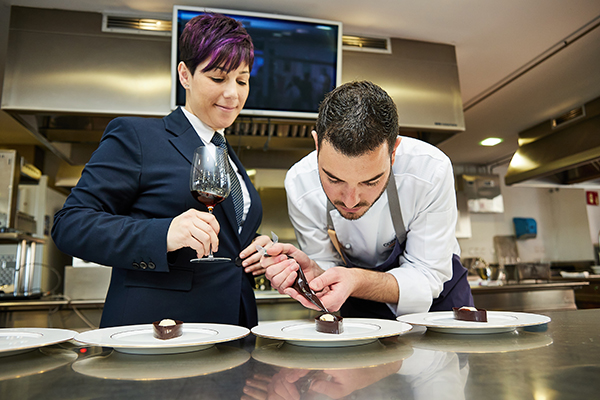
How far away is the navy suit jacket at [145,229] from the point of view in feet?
3.12

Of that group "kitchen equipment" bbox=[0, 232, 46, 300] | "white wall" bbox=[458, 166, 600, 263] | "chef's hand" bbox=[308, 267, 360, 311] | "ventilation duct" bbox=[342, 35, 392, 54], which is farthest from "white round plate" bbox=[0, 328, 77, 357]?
"white wall" bbox=[458, 166, 600, 263]

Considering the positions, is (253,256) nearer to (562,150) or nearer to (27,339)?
(27,339)

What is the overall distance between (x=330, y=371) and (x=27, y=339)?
0.54 m

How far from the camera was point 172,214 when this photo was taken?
1114 millimetres

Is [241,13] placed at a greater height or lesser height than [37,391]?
greater

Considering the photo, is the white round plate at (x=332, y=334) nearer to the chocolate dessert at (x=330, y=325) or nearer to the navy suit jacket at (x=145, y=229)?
the chocolate dessert at (x=330, y=325)

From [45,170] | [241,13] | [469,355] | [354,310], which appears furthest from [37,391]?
[45,170]

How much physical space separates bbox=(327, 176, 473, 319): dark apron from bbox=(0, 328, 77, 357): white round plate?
2.75 ft

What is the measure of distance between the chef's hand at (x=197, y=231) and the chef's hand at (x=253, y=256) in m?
0.14

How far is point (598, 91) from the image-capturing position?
402 centimetres

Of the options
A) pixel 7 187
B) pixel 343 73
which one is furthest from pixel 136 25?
pixel 7 187

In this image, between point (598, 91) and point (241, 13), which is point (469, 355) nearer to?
point (241, 13)

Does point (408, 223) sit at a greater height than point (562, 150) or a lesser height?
lesser

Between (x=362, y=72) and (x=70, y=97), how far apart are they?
1.99 meters
